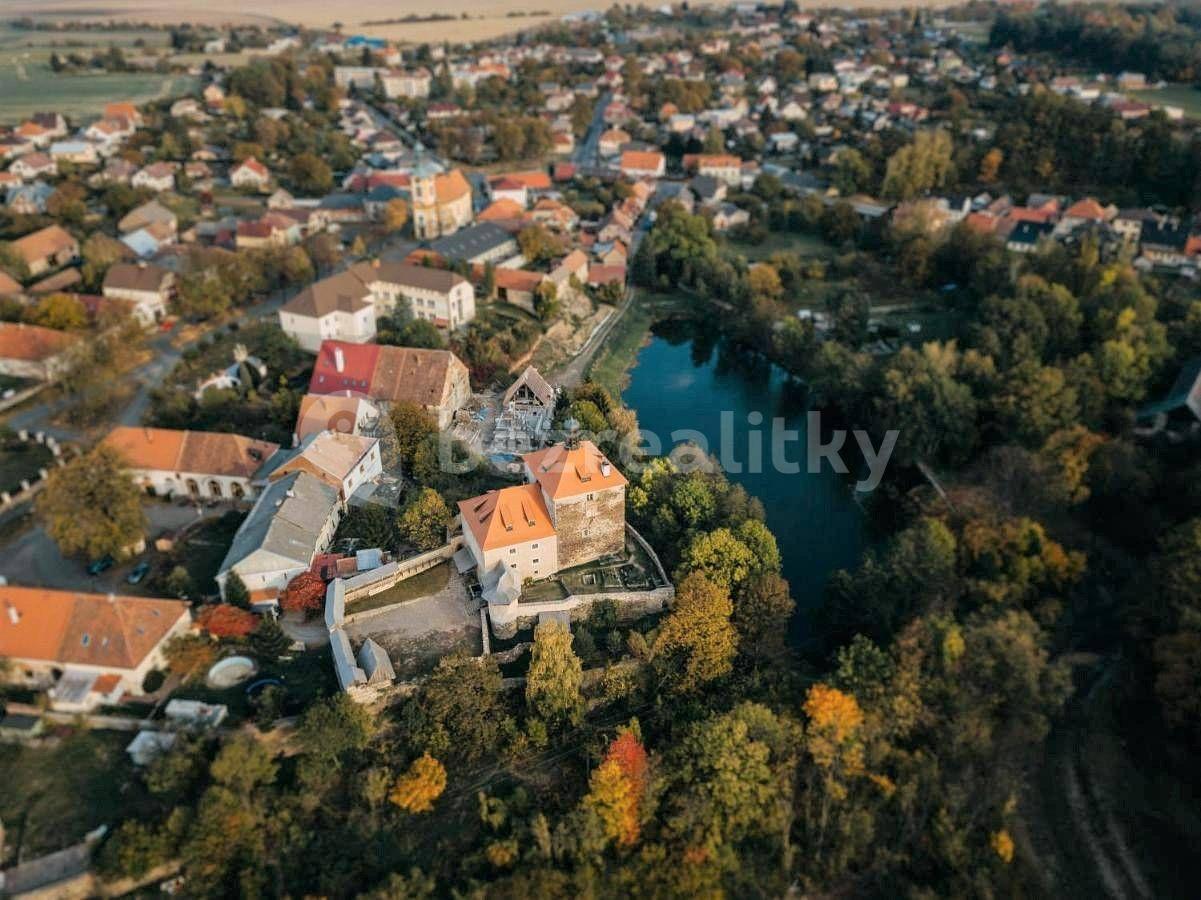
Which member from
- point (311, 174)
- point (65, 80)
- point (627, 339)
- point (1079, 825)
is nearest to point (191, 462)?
point (627, 339)

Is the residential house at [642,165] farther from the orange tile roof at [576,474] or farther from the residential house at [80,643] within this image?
the residential house at [80,643]

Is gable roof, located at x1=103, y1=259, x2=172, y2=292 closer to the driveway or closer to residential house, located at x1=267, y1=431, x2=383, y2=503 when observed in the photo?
residential house, located at x1=267, y1=431, x2=383, y2=503

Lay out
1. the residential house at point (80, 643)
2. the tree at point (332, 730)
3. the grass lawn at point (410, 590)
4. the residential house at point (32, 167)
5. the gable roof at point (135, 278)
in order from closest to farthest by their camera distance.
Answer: the tree at point (332, 730) → the residential house at point (80, 643) → the grass lawn at point (410, 590) → the gable roof at point (135, 278) → the residential house at point (32, 167)

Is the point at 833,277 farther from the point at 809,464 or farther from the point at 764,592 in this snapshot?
the point at 764,592

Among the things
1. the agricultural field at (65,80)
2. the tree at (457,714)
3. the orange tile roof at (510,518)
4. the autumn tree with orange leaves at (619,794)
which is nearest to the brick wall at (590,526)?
the orange tile roof at (510,518)

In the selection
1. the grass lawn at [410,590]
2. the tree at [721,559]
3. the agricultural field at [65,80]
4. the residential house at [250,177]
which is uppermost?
the tree at [721,559]

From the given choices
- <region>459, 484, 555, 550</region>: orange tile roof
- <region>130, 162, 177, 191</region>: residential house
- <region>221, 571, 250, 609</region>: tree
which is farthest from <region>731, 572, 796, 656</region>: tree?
<region>130, 162, 177, 191</region>: residential house
